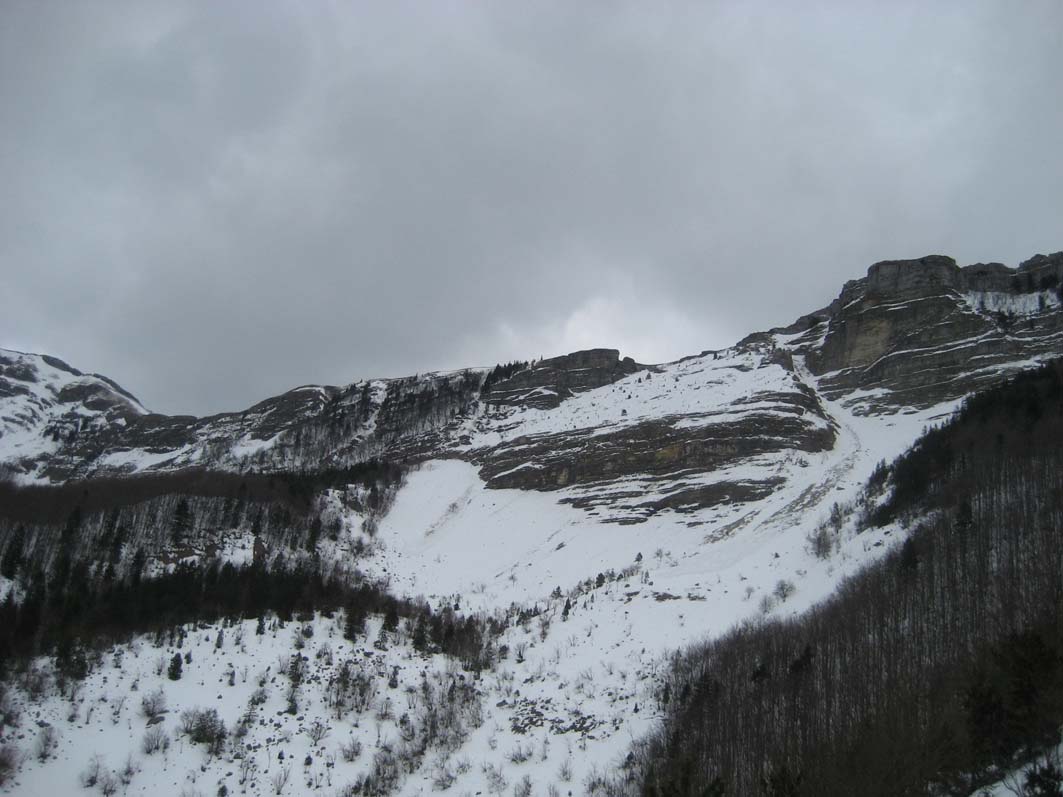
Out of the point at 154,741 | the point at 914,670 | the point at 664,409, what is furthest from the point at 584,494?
the point at 154,741

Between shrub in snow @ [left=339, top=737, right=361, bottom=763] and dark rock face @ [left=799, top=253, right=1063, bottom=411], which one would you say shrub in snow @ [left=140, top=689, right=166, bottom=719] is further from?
dark rock face @ [left=799, top=253, right=1063, bottom=411]

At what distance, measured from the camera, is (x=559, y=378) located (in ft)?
445

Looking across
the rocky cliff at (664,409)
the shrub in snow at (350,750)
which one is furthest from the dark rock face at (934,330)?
the shrub in snow at (350,750)

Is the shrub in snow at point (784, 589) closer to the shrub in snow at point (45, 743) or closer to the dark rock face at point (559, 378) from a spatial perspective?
the shrub in snow at point (45, 743)

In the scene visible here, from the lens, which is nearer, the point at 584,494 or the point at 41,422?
the point at 584,494

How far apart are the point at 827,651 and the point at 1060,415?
31.2 metres

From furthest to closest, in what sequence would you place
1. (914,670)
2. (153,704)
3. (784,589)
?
(784,589) → (153,704) → (914,670)

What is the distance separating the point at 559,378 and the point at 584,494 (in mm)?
55021

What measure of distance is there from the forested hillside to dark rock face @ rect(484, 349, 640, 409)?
264 ft

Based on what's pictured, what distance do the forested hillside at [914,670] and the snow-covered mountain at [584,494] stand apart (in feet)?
12.3

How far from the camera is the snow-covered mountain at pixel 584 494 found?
120 ft

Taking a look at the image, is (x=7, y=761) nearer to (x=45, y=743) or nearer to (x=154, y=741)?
(x=45, y=743)

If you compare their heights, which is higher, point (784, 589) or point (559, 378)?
point (559, 378)

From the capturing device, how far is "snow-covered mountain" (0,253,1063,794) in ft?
120
